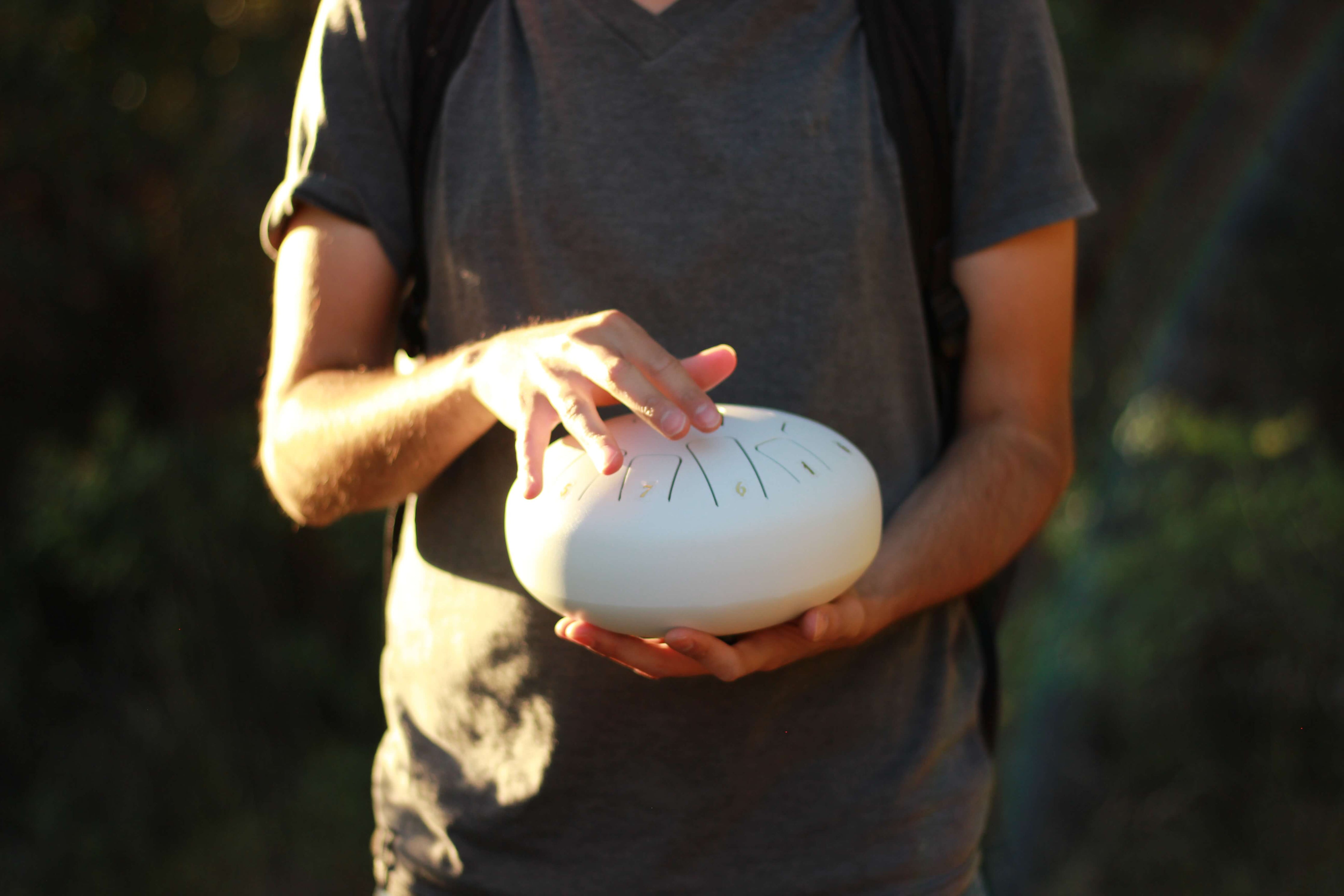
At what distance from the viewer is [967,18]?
56.6 inches

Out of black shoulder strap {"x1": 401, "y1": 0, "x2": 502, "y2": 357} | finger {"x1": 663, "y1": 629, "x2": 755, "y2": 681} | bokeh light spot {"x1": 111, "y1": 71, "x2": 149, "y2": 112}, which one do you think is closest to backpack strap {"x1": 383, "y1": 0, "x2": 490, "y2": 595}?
black shoulder strap {"x1": 401, "y1": 0, "x2": 502, "y2": 357}

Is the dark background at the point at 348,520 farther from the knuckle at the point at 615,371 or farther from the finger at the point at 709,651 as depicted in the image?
the knuckle at the point at 615,371

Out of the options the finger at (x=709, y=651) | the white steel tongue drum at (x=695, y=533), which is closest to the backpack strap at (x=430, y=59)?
→ the white steel tongue drum at (x=695, y=533)

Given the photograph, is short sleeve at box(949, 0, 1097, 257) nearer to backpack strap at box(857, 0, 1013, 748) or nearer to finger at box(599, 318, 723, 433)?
backpack strap at box(857, 0, 1013, 748)

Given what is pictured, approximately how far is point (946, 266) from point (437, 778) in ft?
3.45

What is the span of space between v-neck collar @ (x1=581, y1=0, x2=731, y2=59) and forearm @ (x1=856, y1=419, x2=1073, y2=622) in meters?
0.72

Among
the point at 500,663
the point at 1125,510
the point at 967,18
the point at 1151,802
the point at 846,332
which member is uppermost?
the point at 967,18

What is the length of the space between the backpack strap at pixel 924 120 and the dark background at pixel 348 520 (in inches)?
92.0

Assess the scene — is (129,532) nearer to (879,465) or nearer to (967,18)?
(879,465)

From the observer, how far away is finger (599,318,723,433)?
1136 millimetres

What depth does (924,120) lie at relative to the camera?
1.47 metres

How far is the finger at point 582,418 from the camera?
1097 millimetres

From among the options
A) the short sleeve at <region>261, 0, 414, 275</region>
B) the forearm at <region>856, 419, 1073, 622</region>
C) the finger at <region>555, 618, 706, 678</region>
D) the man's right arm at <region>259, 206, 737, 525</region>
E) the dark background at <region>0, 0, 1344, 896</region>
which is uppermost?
the short sleeve at <region>261, 0, 414, 275</region>

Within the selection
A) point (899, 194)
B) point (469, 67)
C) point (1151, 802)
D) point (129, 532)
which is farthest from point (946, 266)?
point (129, 532)
